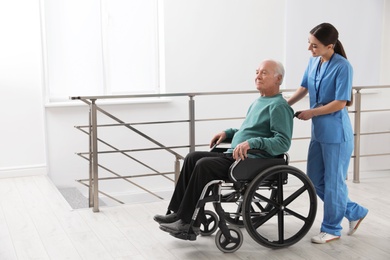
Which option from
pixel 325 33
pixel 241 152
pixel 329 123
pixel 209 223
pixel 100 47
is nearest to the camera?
pixel 241 152

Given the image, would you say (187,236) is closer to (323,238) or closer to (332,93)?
(323,238)

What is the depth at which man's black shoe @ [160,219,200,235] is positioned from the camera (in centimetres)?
287

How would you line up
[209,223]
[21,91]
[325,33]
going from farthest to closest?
1. [21,91]
2. [209,223]
3. [325,33]

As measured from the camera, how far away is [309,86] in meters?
3.20

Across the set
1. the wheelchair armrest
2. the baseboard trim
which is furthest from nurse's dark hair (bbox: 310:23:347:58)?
the baseboard trim

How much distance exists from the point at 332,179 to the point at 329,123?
0.29 m

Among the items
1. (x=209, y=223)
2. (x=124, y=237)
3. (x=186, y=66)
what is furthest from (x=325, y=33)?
(x=186, y=66)

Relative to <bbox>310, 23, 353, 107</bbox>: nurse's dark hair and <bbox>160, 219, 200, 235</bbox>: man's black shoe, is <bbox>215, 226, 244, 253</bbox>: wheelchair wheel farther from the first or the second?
<bbox>310, 23, 353, 107</bbox>: nurse's dark hair

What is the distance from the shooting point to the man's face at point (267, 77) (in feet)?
9.91

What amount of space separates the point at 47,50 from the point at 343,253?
3.37 metres

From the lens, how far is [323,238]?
10.2 ft

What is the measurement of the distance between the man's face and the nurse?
0.70ft

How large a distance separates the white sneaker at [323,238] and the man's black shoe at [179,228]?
0.66m

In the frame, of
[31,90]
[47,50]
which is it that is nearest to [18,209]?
[31,90]
